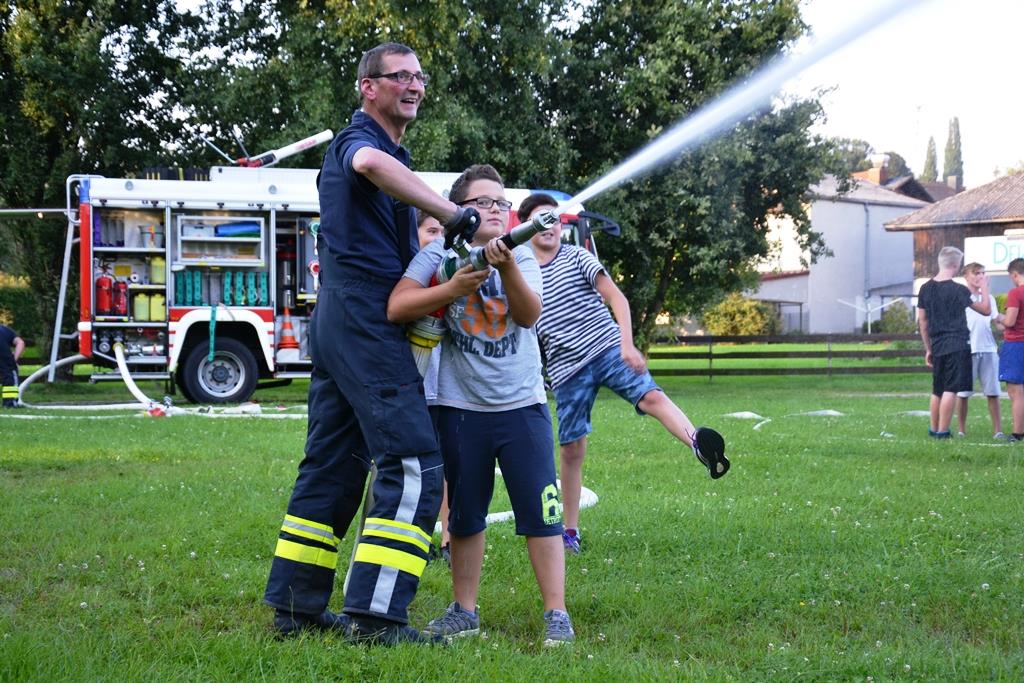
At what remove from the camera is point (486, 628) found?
434 cm

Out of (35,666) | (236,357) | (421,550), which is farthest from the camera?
(236,357)

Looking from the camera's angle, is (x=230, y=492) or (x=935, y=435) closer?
(x=230, y=492)

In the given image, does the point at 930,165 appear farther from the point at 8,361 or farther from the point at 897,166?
the point at 8,361

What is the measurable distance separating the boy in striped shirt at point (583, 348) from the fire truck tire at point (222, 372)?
11.5 m

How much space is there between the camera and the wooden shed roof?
42838 mm

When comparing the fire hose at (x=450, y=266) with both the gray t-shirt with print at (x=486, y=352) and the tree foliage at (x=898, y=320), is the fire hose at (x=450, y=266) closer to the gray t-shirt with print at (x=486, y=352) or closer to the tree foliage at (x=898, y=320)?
the gray t-shirt with print at (x=486, y=352)

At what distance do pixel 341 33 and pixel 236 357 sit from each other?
5828 millimetres

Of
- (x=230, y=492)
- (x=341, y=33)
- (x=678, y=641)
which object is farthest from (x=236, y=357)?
(x=678, y=641)

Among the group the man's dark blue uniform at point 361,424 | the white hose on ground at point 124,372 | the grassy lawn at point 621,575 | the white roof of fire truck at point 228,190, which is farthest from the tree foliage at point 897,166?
the man's dark blue uniform at point 361,424

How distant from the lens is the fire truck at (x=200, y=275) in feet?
→ 54.4

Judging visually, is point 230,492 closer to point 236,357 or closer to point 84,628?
point 84,628

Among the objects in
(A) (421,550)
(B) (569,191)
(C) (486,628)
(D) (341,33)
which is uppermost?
(D) (341,33)

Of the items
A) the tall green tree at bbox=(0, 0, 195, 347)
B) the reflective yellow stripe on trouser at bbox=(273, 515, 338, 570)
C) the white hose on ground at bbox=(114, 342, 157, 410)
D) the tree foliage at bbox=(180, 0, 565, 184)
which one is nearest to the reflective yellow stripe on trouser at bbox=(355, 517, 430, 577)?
the reflective yellow stripe on trouser at bbox=(273, 515, 338, 570)

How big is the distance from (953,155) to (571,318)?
344 feet
